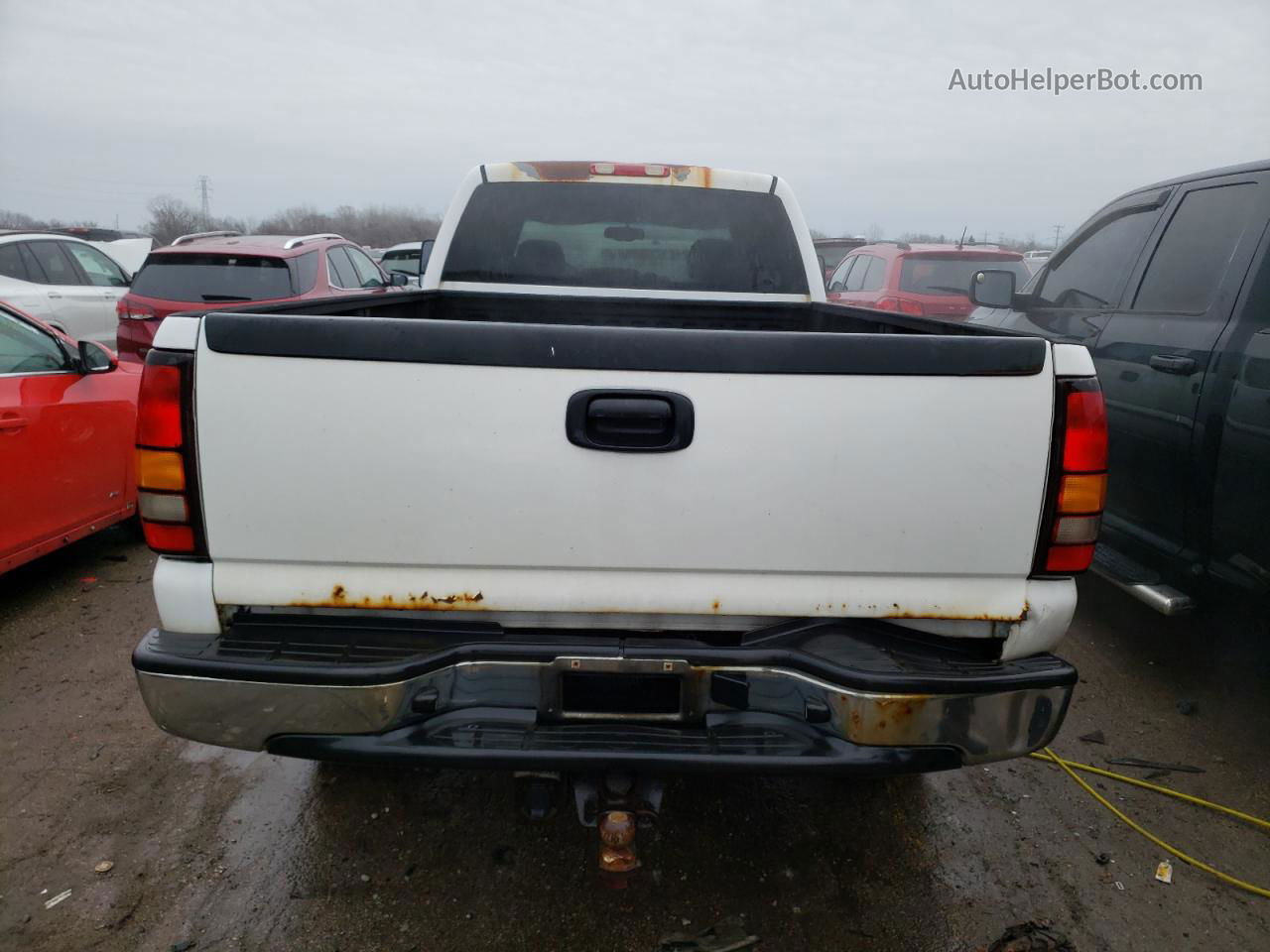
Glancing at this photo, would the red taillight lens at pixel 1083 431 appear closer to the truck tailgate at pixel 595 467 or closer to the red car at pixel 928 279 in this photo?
the truck tailgate at pixel 595 467

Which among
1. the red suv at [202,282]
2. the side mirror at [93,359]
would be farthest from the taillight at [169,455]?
the red suv at [202,282]

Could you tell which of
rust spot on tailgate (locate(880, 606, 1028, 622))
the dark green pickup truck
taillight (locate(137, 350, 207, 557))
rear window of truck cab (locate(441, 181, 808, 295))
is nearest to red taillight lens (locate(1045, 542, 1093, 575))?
rust spot on tailgate (locate(880, 606, 1028, 622))

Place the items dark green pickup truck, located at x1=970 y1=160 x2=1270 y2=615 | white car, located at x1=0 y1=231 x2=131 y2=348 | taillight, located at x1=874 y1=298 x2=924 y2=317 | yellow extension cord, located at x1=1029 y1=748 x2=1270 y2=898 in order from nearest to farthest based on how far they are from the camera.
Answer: yellow extension cord, located at x1=1029 y1=748 x2=1270 y2=898 < dark green pickup truck, located at x1=970 y1=160 x2=1270 y2=615 < white car, located at x1=0 y1=231 x2=131 y2=348 < taillight, located at x1=874 y1=298 x2=924 y2=317

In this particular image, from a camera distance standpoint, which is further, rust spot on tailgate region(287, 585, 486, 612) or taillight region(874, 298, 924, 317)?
taillight region(874, 298, 924, 317)

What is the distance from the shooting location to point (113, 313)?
9852 millimetres

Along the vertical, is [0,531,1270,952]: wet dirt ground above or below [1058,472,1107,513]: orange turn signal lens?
below

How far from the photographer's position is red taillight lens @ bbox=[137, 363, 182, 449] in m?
1.81

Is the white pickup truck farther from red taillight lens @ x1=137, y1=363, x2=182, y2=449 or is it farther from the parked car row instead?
the parked car row

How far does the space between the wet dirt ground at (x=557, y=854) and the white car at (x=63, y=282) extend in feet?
23.5

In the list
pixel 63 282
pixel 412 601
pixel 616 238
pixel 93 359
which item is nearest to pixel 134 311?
pixel 93 359

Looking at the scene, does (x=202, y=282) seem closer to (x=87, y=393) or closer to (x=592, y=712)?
(x=87, y=393)

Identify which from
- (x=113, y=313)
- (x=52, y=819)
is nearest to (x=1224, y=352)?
(x=52, y=819)

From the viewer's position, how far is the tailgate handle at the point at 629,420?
183 cm

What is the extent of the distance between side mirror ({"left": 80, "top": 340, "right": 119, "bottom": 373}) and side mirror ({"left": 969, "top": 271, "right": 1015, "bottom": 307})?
491 cm
